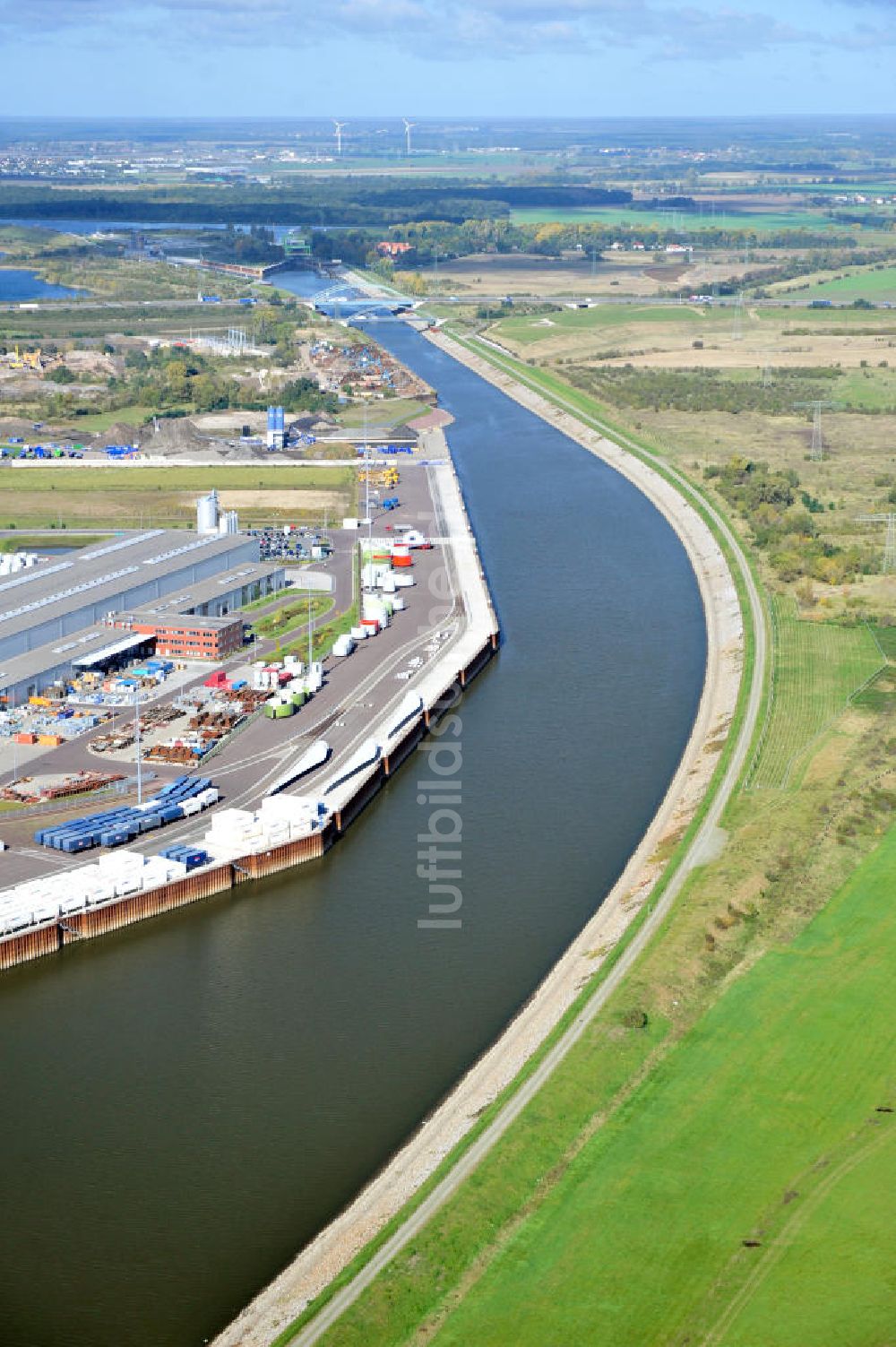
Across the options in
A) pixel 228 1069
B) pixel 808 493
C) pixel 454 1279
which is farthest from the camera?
pixel 808 493

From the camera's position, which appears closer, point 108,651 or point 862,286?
point 108,651

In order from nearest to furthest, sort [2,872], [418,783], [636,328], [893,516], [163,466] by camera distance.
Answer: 1. [2,872]
2. [418,783]
3. [893,516]
4. [163,466]
5. [636,328]

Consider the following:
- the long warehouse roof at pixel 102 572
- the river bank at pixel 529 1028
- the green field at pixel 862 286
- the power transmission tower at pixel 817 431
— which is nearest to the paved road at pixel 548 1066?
the river bank at pixel 529 1028

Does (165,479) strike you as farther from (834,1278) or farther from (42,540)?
(834,1278)

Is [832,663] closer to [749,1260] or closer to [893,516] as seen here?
[893,516]

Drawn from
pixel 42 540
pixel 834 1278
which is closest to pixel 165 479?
pixel 42 540

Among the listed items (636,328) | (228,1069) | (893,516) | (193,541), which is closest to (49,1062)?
(228,1069)
